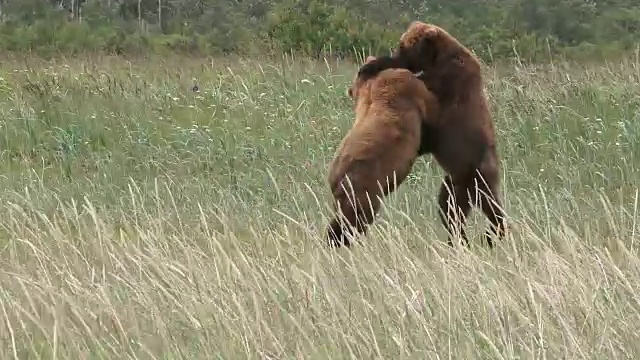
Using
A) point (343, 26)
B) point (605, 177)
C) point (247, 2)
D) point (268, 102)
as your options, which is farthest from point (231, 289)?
point (247, 2)

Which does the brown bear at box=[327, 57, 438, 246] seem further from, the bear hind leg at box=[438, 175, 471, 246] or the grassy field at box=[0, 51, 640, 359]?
the bear hind leg at box=[438, 175, 471, 246]

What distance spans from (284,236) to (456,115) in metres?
0.86

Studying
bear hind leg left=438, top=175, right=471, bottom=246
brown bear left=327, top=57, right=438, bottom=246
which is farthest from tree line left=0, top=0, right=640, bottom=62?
brown bear left=327, top=57, right=438, bottom=246

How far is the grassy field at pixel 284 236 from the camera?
2396 millimetres


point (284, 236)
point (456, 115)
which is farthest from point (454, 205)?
point (284, 236)

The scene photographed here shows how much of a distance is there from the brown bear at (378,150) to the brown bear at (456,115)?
0.08 m

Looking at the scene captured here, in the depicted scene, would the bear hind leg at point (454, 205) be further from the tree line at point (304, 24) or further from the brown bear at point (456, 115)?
the tree line at point (304, 24)

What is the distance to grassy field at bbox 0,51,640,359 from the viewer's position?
2396mm

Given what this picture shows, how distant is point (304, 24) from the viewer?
41.1 feet

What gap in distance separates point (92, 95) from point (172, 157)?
2085 millimetres

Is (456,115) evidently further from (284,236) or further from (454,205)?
(284,236)

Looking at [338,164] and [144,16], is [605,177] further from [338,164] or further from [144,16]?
[144,16]

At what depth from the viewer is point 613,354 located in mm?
2168

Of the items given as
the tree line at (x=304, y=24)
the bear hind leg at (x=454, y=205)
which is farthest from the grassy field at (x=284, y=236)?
the tree line at (x=304, y=24)
